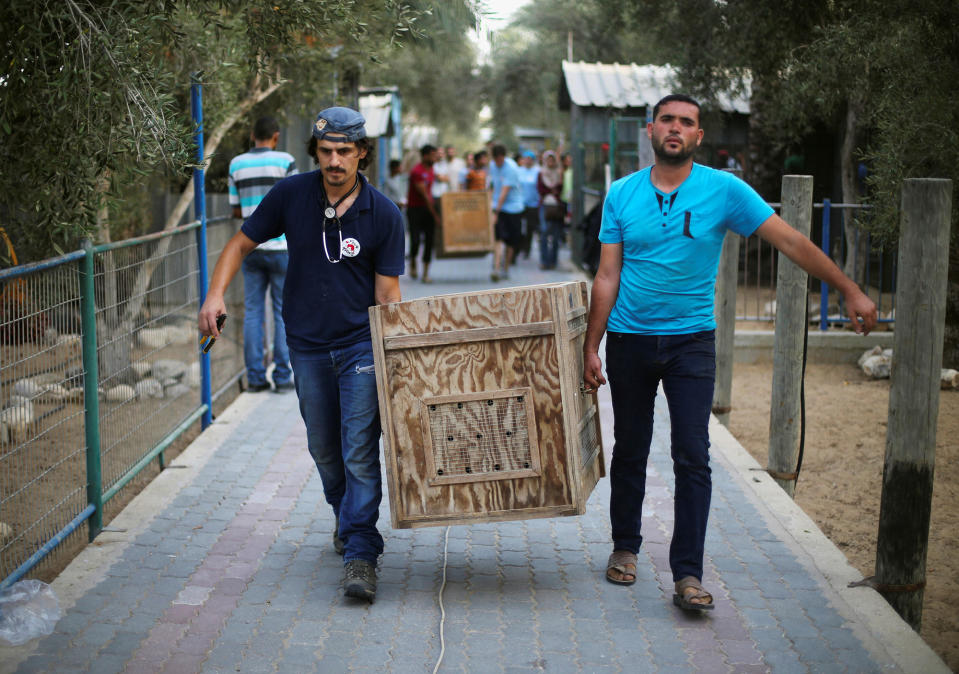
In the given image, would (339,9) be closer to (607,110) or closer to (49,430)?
(49,430)

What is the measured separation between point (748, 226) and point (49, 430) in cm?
309

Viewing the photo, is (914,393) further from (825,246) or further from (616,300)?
(825,246)

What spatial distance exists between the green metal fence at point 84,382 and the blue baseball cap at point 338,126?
4.26ft

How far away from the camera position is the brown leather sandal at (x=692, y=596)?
452 cm

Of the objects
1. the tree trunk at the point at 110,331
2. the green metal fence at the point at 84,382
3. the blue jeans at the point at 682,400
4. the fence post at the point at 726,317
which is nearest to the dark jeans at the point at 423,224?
the fence post at the point at 726,317

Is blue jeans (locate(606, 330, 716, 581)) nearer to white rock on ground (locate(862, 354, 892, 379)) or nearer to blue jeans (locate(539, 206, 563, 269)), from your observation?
white rock on ground (locate(862, 354, 892, 379))

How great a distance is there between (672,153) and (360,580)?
2083 mm

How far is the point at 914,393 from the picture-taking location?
4613mm

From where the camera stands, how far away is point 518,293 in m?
4.46

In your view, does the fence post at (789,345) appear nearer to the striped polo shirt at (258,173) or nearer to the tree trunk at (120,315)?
the tree trunk at (120,315)

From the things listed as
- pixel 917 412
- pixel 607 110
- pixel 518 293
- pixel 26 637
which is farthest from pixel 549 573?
pixel 607 110

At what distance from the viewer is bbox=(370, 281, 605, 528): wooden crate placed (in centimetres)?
448

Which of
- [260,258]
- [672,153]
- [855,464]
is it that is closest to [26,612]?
[672,153]

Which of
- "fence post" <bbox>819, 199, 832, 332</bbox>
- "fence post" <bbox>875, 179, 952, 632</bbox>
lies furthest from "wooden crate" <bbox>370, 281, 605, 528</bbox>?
"fence post" <bbox>819, 199, 832, 332</bbox>
